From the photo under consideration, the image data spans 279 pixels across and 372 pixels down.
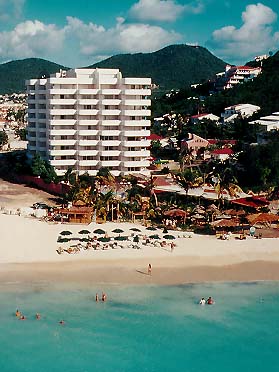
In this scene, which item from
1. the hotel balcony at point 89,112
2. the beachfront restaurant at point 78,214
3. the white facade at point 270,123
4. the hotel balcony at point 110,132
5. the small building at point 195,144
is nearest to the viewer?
the beachfront restaurant at point 78,214

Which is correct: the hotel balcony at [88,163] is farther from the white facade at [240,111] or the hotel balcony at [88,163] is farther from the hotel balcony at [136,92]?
the white facade at [240,111]

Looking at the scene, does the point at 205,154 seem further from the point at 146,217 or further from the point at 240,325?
the point at 240,325

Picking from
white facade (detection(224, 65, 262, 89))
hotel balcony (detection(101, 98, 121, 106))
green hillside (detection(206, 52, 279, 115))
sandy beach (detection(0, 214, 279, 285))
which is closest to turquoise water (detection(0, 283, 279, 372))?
→ sandy beach (detection(0, 214, 279, 285))

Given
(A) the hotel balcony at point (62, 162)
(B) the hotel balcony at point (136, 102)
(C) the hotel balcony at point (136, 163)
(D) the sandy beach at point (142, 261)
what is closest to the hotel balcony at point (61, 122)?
(A) the hotel balcony at point (62, 162)

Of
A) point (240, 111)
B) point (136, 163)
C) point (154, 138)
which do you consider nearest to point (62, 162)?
point (136, 163)

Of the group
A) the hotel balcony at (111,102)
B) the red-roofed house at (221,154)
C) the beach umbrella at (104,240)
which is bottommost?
the beach umbrella at (104,240)

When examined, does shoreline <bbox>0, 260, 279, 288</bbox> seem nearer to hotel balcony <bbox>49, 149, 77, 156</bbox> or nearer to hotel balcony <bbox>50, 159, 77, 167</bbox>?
hotel balcony <bbox>49, 149, 77, 156</bbox>
